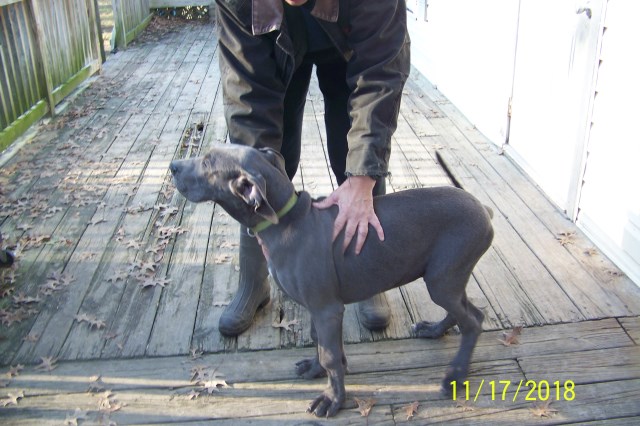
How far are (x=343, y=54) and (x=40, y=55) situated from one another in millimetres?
5371

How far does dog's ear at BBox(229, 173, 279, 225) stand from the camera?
2.26 meters

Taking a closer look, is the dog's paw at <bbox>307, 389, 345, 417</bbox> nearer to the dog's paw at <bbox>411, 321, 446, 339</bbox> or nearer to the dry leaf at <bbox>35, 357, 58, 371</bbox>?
the dog's paw at <bbox>411, 321, 446, 339</bbox>

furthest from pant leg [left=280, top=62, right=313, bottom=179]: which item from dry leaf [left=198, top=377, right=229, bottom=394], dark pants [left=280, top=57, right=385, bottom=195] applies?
dry leaf [left=198, top=377, right=229, bottom=394]

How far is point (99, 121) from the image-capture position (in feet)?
22.7

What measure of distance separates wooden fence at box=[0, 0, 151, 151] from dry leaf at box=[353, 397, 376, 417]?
15.3ft

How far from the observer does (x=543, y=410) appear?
265 centimetres

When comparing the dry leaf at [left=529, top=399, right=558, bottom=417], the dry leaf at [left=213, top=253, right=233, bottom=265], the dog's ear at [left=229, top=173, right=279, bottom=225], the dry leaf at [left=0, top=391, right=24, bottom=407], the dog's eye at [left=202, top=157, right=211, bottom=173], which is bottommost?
the dry leaf at [left=213, top=253, right=233, bottom=265]

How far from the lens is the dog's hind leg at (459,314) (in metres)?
2.63

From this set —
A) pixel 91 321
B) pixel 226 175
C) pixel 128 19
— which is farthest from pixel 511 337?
pixel 128 19

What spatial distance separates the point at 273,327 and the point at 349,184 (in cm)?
105

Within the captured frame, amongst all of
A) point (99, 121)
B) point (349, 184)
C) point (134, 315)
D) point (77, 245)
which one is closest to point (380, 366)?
point (349, 184)

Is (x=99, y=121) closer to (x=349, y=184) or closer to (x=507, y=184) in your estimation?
(x=507, y=184)

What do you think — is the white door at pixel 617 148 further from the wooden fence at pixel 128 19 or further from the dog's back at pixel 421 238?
the wooden fence at pixel 128 19

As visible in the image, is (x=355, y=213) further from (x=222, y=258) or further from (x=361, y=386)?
(x=222, y=258)
